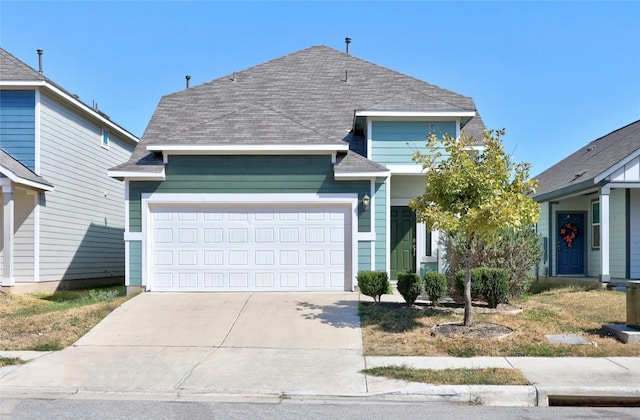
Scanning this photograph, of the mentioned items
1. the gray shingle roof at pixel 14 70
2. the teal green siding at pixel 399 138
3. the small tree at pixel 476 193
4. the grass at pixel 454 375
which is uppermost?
the gray shingle roof at pixel 14 70

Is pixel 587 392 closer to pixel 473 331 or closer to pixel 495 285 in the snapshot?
pixel 473 331

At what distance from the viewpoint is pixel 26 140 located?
1647 cm

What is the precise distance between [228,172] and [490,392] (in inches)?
342

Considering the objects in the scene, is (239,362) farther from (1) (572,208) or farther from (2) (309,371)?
(1) (572,208)

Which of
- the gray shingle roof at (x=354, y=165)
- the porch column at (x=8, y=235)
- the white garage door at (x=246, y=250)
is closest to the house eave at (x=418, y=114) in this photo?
the gray shingle roof at (x=354, y=165)

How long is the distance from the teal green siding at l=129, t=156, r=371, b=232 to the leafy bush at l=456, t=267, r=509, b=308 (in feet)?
9.49

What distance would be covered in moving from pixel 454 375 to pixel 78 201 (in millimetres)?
14709

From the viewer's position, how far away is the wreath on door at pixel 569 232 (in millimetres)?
20188

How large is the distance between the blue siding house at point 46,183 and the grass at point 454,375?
11.3m

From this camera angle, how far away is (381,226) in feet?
47.4

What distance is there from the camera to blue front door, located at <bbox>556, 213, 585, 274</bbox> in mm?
20188

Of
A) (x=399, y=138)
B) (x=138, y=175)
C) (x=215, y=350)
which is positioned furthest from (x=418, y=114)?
(x=215, y=350)

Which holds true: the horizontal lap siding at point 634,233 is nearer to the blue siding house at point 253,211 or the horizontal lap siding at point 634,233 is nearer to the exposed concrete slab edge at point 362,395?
the blue siding house at point 253,211

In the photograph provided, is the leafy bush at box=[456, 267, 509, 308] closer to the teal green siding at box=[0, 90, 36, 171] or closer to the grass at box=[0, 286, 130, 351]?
the grass at box=[0, 286, 130, 351]
